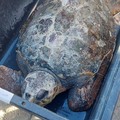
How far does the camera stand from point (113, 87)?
152 cm

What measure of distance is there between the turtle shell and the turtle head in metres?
0.06

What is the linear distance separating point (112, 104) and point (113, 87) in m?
0.10

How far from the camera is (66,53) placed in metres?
1.77

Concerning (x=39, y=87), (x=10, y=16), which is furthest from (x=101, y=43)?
(x=10, y=16)

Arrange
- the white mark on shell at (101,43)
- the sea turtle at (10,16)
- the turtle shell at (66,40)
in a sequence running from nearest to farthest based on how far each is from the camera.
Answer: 1. the turtle shell at (66,40)
2. the white mark on shell at (101,43)
3. the sea turtle at (10,16)

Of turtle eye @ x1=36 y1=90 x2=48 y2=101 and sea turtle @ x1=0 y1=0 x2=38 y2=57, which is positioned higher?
sea turtle @ x1=0 y1=0 x2=38 y2=57

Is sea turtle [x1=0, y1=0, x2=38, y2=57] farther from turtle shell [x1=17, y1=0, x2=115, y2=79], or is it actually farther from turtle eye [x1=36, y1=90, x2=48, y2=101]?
turtle eye [x1=36, y1=90, x2=48, y2=101]

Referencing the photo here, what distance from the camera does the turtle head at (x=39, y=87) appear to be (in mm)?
1652

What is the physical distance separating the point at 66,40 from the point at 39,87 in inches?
13.2

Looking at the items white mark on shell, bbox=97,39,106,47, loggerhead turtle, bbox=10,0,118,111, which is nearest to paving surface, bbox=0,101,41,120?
loggerhead turtle, bbox=10,0,118,111

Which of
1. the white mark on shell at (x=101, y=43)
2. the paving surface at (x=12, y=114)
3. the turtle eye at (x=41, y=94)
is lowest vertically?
the paving surface at (x=12, y=114)

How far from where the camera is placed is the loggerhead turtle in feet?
5.70

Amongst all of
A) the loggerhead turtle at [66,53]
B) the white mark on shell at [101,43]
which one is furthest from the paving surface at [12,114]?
the white mark on shell at [101,43]

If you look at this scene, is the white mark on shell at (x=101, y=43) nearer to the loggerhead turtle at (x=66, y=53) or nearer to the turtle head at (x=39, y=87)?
the loggerhead turtle at (x=66, y=53)
